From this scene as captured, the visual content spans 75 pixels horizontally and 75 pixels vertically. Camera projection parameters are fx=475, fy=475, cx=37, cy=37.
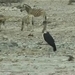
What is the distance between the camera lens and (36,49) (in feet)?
41.7

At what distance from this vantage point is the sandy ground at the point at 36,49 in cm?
966

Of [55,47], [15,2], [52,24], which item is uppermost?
[55,47]

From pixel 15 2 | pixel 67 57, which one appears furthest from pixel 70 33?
pixel 15 2

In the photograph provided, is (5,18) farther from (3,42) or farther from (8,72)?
(8,72)

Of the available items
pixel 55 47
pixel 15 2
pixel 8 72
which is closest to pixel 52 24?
pixel 55 47

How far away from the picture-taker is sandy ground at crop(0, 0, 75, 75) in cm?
966

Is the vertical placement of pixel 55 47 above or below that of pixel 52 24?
above

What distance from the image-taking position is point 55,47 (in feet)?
40.7

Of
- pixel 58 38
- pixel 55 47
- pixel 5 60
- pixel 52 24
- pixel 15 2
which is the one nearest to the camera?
pixel 5 60

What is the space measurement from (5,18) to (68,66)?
838 centimetres

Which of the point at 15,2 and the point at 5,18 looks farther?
the point at 15,2

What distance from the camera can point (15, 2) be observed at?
3256 cm

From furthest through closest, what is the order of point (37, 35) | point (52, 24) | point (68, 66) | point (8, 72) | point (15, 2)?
point (15, 2) < point (52, 24) < point (37, 35) < point (68, 66) < point (8, 72)

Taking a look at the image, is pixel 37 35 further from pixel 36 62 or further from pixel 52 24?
pixel 36 62
